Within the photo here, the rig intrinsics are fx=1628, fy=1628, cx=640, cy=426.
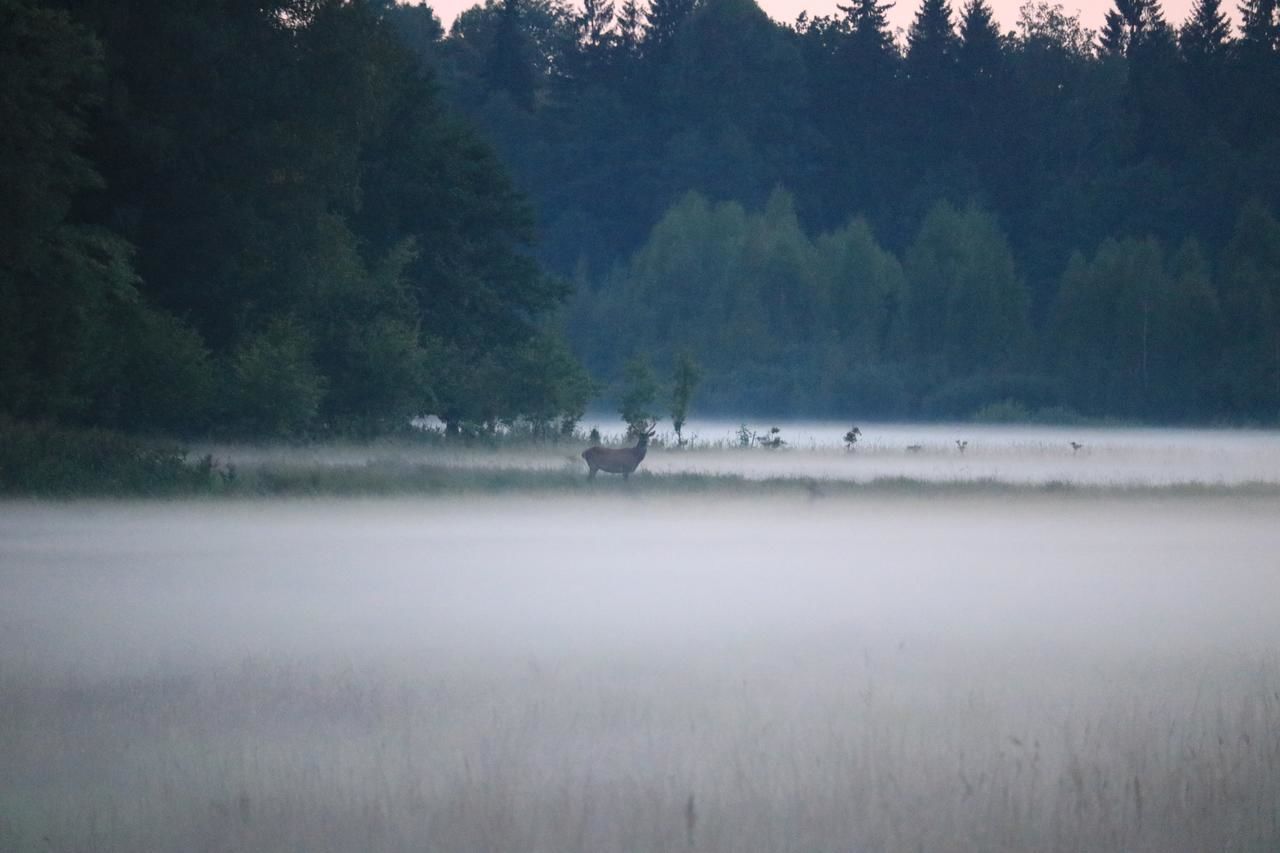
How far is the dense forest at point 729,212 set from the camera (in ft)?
104

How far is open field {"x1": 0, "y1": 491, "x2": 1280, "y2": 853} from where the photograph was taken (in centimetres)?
697

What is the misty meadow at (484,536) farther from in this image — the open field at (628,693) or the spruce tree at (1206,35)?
the spruce tree at (1206,35)

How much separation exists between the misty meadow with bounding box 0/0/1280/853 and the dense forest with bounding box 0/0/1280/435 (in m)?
0.19

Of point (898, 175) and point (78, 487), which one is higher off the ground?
point (898, 175)

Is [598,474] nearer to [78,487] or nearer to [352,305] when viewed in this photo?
[78,487]

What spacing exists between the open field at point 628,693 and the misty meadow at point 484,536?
0.04 metres

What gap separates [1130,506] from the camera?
2377 centimetres

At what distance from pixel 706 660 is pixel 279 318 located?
2187cm

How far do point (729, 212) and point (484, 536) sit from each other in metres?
68.1

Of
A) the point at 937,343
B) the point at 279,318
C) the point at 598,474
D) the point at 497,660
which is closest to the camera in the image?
the point at 497,660

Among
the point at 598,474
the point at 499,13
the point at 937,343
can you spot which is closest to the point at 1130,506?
the point at 598,474

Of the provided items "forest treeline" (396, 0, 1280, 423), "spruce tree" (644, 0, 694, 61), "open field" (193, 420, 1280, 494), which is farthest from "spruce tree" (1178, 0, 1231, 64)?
"open field" (193, 420, 1280, 494)

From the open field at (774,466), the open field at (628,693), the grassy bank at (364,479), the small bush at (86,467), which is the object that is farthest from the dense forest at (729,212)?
the open field at (628,693)

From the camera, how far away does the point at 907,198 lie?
8944 centimetres
